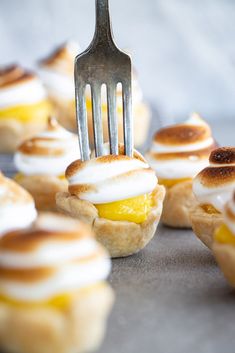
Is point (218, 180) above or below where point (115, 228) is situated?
above

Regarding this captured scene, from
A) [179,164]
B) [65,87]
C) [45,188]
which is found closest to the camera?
[179,164]

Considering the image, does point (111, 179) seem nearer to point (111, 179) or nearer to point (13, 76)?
point (111, 179)

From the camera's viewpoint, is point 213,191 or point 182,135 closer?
point 213,191

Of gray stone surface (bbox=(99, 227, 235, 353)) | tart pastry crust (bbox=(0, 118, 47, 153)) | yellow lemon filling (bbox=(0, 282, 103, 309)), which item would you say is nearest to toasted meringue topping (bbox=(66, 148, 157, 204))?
gray stone surface (bbox=(99, 227, 235, 353))

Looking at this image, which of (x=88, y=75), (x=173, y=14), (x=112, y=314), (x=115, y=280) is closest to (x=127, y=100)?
(x=88, y=75)

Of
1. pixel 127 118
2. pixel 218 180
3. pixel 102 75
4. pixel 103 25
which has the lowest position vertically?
pixel 218 180

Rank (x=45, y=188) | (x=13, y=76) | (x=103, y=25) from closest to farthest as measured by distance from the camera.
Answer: (x=103, y=25) → (x=45, y=188) → (x=13, y=76)

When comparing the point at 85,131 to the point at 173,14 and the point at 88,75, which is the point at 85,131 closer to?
the point at 88,75

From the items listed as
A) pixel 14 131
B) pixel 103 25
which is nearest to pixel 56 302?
pixel 103 25
